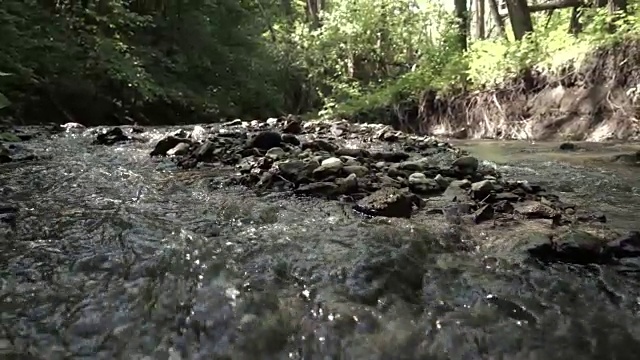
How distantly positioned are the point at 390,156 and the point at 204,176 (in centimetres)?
207

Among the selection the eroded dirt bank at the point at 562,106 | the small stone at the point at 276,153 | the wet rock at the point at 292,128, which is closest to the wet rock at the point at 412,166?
the small stone at the point at 276,153

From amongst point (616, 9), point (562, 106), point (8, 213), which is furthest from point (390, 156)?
point (616, 9)

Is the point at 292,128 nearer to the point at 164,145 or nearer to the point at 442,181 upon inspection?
the point at 164,145

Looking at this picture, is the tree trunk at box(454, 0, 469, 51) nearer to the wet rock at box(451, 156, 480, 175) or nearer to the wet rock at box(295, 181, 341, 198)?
the wet rock at box(451, 156, 480, 175)

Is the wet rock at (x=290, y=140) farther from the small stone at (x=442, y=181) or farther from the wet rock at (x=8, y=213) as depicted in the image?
the wet rock at (x=8, y=213)

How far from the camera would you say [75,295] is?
2277mm

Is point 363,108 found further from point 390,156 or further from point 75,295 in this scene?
point 75,295

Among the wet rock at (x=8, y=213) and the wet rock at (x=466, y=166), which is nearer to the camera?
the wet rock at (x=8, y=213)

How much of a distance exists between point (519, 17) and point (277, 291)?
40.9 ft

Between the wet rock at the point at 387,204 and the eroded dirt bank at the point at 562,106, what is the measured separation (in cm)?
671

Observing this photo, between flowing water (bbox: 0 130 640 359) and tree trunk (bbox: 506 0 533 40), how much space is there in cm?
1005

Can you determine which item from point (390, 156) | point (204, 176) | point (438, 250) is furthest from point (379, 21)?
point (438, 250)

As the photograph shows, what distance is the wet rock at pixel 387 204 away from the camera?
141 inches

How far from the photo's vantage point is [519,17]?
42.6 ft
